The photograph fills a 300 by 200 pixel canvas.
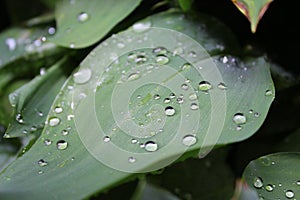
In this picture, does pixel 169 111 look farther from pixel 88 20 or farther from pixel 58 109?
pixel 88 20

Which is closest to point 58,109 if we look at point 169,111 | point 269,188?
point 169,111

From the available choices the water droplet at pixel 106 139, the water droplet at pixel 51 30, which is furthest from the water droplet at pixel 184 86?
the water droplet at pixel 51 30

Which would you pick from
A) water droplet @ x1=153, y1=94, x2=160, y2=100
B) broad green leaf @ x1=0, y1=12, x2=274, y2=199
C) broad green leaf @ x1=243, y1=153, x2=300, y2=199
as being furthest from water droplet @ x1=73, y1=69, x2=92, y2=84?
broad green leaf @ x1=243, y1=153, x2=300, y2=199

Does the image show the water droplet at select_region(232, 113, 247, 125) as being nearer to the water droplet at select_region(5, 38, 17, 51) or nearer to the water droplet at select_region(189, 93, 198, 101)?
the water droplet at select_region(189, 93, 198, 101)

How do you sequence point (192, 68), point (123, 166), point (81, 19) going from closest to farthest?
point (123, 166), point (192, 68), point (81, 19)

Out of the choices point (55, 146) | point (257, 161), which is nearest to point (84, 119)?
point (55, 146)

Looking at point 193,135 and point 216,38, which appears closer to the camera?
point 193,135

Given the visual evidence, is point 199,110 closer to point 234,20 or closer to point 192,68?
point 192,68

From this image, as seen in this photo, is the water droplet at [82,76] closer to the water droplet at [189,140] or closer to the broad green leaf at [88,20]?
the broad green leaf at [88,20]

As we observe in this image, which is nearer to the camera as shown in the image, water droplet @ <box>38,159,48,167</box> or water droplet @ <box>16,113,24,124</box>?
water droplet @ <box>38,159,48,167</box>
